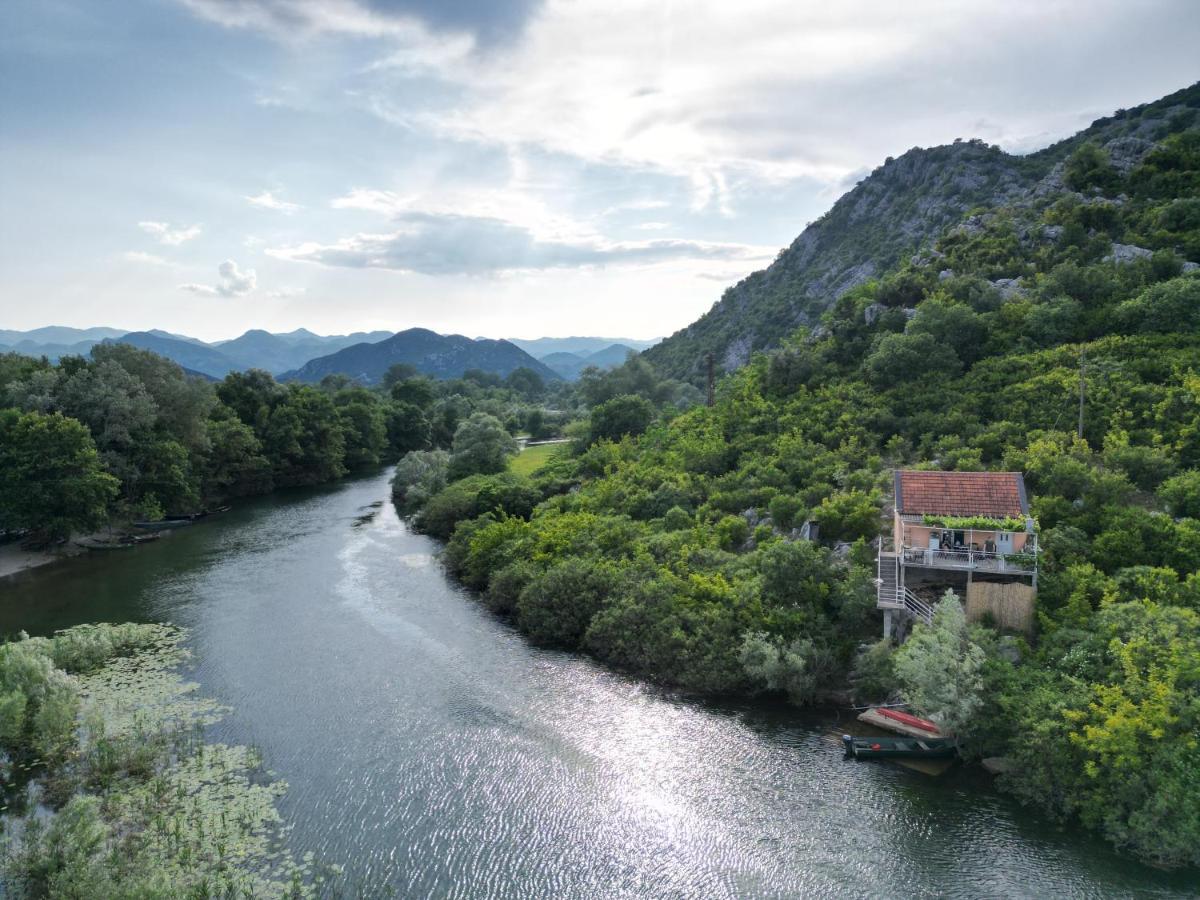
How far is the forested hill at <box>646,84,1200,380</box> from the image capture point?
95312 mm

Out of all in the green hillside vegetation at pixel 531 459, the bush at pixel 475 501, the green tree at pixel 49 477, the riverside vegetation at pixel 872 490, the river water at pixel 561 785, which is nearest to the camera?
the river water at pixel 561 785

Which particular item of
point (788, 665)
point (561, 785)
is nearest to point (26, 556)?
point (561, 785)

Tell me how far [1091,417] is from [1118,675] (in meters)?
22.8

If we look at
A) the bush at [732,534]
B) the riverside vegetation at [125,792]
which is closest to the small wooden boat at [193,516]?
the riverside vegetation at [125,792]

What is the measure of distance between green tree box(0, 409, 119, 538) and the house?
56.0m

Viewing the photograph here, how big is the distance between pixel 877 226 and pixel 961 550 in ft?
376

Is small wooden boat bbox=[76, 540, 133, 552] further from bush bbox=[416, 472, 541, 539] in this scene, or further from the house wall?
the house wall

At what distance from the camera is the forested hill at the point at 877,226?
9531 centimetres

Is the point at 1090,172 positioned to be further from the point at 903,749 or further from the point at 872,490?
the point at 903,749

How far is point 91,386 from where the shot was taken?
62.0 metres

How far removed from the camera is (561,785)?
83.8 ft

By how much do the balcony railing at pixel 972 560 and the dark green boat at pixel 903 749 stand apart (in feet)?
22.9

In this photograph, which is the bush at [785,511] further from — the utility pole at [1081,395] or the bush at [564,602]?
the utility pole at [1081,395]

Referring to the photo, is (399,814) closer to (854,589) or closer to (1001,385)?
(854,589)
